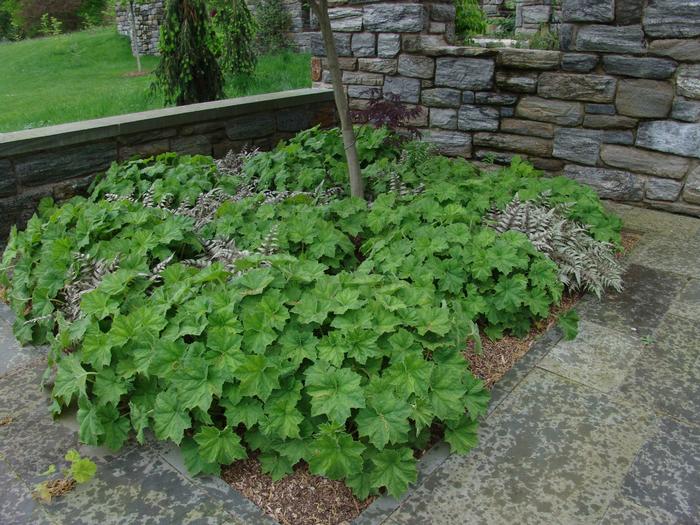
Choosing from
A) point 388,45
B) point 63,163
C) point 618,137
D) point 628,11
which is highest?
point 628,11

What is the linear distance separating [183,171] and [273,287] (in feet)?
6.32

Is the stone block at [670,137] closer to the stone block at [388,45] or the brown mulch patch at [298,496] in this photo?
the stone block at [388,45]

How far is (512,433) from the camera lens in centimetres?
220

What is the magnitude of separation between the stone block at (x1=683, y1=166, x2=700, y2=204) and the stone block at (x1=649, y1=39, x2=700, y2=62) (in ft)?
2.43

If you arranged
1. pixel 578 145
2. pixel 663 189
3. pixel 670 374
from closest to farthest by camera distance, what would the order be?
pixel 670 374 < pixel 663 189 < pixel 578 145

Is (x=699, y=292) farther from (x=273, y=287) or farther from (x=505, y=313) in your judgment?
(x=273, y=287)

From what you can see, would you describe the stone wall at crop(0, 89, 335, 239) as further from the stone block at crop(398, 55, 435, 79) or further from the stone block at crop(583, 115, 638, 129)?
the stone block at crop(583, 115, 638, 129)

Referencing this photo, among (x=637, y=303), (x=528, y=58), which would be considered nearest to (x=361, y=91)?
(x=528, y=58)

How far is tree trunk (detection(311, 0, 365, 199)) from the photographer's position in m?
3.47

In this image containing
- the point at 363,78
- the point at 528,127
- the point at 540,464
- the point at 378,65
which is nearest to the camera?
the point at 540,464

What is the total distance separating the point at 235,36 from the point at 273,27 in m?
5.82

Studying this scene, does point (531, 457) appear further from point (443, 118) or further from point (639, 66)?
point (443, 118)

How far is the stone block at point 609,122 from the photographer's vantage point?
4.26m

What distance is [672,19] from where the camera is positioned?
3883 millimetres
